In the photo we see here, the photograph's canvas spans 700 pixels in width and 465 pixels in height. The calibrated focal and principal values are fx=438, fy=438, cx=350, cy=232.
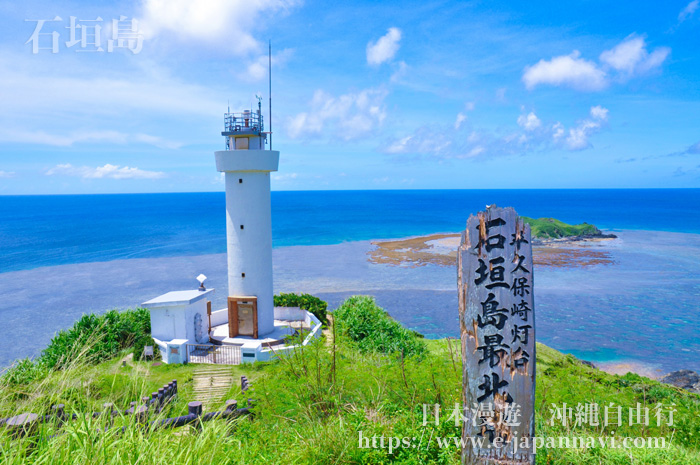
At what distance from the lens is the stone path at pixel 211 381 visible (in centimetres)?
1055

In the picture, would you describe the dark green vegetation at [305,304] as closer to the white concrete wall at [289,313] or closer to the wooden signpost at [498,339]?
the white concrete wall at [289,313]

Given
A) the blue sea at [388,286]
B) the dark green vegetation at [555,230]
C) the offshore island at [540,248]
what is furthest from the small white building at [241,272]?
the dark green vegetation at [555,230]

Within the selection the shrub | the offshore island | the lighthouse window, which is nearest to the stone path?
the shrub

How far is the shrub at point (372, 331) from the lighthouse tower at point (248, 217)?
9.27 ft

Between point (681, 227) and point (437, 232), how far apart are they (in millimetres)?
40670

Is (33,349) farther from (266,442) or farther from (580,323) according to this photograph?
(580,323)

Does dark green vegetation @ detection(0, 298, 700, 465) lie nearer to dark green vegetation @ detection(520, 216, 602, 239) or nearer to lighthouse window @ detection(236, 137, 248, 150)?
lighthouse window @ detection(236, 137, 248, 150)

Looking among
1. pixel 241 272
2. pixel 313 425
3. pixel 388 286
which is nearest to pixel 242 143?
pixel 241 272

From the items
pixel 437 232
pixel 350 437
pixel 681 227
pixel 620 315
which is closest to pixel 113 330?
pixel 350 437

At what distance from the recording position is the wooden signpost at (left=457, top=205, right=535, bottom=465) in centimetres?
437

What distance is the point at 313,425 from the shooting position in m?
5.09

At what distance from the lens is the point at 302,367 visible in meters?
7.10

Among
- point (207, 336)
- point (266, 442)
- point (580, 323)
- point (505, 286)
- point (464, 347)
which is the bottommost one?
point (580, 323)

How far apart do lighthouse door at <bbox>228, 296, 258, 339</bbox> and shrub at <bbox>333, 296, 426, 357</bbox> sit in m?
2.75
